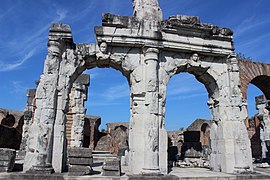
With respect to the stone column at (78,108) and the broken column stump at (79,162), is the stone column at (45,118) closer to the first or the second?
the broken column stump at (79,162)

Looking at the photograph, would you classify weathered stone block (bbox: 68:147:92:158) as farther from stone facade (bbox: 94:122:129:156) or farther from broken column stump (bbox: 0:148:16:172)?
stone facade (bbox: 94:122:129:156)

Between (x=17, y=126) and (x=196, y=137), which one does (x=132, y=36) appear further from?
(x=17, y=126)

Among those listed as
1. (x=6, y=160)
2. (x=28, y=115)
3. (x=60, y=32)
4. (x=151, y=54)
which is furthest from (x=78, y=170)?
(x=28, y=115)

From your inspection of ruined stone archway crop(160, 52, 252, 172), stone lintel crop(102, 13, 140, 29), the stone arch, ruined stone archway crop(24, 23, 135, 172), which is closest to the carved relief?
ruined stone archway crop(24, 23, 135, 172)

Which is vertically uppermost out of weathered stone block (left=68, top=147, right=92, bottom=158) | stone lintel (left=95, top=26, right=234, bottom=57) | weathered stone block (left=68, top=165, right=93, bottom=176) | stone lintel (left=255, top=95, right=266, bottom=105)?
stone lintel (left=95, top=26, right=234, bottom=57)

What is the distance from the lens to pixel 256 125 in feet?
67.7

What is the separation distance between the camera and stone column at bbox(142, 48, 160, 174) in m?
6.87

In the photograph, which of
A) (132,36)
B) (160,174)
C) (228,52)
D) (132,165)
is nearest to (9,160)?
(132,165)

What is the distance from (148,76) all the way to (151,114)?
1.23 m

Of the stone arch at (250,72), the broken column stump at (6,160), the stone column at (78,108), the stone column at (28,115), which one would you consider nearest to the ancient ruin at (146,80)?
the broken column stump at (6,160)

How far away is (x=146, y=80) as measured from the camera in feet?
24.6

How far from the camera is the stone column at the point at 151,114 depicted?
22.5ft

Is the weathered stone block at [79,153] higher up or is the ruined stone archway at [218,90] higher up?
the ruined stone archway at [218,90]

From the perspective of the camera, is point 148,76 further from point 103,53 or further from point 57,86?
point 57,86
